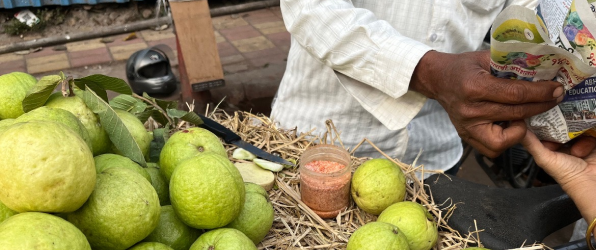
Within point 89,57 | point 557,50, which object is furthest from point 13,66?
point 557,50

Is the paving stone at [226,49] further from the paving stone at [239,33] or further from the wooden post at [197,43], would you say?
the wooden post at [197,43]

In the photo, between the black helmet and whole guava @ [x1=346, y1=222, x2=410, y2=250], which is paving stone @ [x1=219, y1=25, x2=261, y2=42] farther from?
whole guava @ [x1=346, y1=222, x2=410, y2=250]

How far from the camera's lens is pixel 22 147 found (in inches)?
30.0

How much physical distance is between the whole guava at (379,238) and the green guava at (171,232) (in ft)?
1.20

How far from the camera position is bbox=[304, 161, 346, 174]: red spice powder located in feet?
4.35

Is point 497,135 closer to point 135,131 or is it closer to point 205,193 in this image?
point 205,193

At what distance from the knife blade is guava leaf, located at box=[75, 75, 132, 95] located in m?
0.27

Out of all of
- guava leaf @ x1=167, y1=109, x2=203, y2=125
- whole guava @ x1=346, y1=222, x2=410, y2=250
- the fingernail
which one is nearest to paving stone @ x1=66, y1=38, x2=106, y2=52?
guava leaf @ x1=167, y1=109, x2=203, y2=125

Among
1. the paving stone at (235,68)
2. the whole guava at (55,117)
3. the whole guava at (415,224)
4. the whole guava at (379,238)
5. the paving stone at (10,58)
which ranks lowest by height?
the paving stone at (235,68)

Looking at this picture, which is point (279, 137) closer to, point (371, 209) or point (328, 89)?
point (328, 89)

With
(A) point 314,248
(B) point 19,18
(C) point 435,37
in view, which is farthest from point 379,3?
(B) point 19,18

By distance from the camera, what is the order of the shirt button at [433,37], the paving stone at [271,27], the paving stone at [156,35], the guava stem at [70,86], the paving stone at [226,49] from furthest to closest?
the paving stone at [271,27] < the paving stone at [156,35] < the paving stone at [226,49] < the shirt button at [433,37] < the guava stem at [70,86]

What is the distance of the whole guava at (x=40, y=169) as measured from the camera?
0.76 metres

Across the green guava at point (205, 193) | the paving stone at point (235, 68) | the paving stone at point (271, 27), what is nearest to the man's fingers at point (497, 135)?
the green guava at point (205, 193)
